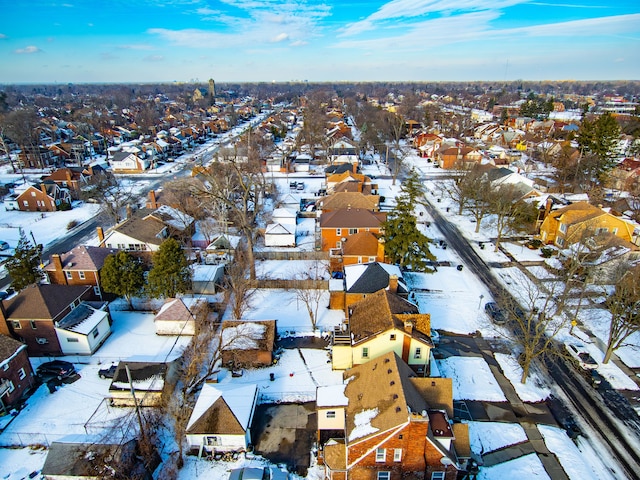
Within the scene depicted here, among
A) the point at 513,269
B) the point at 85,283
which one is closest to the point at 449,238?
the point at 513,269

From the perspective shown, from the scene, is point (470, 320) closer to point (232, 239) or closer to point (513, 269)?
point (513, 269)

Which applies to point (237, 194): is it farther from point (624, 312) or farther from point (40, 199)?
point (624, 312)

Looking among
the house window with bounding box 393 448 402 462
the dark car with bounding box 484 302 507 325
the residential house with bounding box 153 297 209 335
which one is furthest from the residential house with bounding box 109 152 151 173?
the house window with bounding box 393 448 402 462

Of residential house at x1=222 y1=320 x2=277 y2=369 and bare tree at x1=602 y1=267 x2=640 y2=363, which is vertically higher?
bare tree at x1=602 y1=267 x2=640 y2=363

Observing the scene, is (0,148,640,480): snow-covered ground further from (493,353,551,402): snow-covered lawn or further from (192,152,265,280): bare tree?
(192,152,265,280): bare tree

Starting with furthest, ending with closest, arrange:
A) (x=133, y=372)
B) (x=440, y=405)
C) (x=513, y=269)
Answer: (x=513, y=269), (x=133, y=372), (x=440, y=405)

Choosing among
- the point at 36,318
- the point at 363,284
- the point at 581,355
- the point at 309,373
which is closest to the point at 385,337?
the point at 309,373
